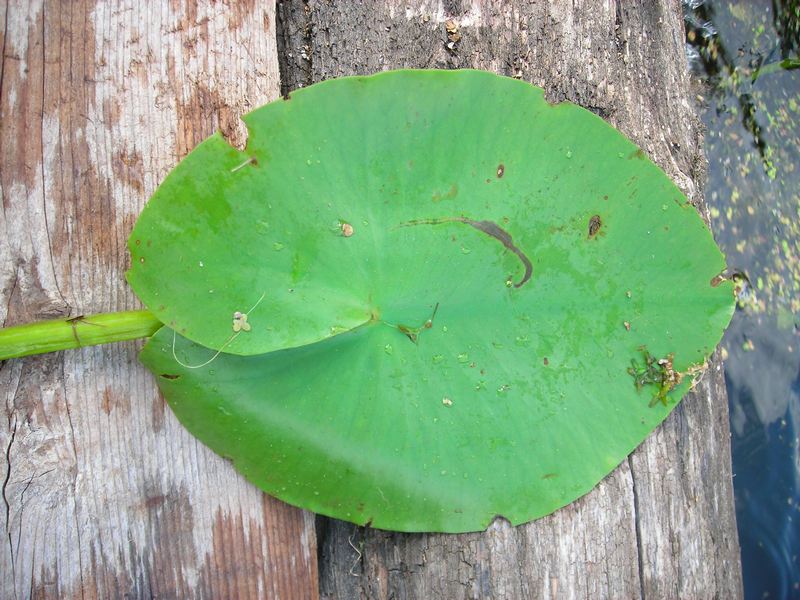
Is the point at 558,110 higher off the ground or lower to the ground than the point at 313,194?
higher

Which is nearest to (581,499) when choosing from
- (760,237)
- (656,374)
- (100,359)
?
(656,374)

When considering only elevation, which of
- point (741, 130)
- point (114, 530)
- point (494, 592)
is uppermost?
point (741, 130)

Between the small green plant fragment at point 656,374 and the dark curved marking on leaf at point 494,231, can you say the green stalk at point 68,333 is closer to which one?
the dark curved marking on leaf at point 494,231

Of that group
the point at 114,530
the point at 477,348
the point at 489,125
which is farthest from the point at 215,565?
the point at 489,125

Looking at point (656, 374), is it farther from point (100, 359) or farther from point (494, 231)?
point (100, 359)

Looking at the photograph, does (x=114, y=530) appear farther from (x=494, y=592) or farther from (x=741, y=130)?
(x=741, y=130)

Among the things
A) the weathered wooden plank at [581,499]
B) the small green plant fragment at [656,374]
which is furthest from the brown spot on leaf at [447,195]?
the small green plant fragment at [656,374]
